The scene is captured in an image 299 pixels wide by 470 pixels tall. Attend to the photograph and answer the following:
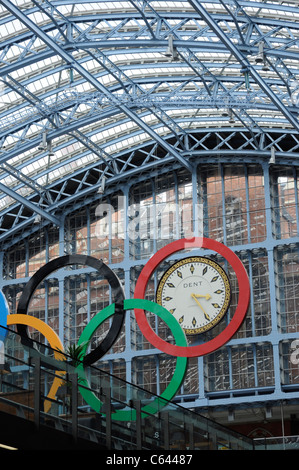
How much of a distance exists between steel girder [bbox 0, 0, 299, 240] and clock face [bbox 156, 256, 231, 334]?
7.55 meters

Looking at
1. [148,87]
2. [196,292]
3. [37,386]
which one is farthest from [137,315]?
[37,386]

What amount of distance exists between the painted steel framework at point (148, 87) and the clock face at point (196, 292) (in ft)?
22.2

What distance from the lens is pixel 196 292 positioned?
37.5m

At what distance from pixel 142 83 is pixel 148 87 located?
1282 millimetres

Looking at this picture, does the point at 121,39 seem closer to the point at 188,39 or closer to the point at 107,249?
the point at 188,39

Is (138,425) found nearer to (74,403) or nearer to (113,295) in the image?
(74,403)

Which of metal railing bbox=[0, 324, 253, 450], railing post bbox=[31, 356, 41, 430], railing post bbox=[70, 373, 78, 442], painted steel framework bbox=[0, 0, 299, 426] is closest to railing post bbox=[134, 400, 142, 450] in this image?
metal railing bbox=[0, 324, 253, 450]

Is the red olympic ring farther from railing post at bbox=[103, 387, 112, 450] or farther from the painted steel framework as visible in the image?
railing post at bbox=[103, 387, 112, 450]

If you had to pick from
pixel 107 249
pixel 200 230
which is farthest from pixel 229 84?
pixel 107 249

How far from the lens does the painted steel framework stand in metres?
36.4

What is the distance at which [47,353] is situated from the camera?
17234 millimetres

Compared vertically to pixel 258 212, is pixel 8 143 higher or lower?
higher
